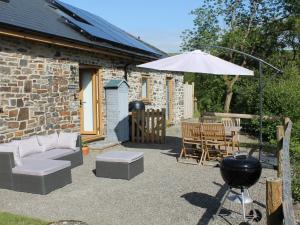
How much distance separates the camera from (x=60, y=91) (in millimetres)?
10008

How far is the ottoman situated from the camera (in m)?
7.48

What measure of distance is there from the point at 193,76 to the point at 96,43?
15198 mm

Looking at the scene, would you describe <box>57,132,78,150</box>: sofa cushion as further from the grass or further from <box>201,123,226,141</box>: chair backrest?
the grass

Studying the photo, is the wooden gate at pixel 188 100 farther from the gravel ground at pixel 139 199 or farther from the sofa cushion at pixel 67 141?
the gravel ground at pixel 139 199

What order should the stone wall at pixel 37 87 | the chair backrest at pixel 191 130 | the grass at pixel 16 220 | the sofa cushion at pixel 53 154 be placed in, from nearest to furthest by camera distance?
the grass at pixel 16 220, the sofa cushion at pixel 53 154, the stone wall at pixel 37 87, the chair backrest at pixel 191 130

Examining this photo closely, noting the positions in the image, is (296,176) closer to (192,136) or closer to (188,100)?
(192,136)

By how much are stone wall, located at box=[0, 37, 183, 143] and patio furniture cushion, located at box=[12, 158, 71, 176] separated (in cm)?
154

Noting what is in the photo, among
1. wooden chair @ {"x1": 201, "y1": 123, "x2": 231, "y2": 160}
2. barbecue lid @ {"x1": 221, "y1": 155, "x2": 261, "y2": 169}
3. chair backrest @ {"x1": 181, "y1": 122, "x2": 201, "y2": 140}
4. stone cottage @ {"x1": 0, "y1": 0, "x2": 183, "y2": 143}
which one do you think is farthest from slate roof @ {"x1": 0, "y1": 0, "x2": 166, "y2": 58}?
barbecue lid @ {"x1": 221, "y1": 155, "x2": 261, "y2": 169}

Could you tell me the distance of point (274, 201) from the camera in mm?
3092

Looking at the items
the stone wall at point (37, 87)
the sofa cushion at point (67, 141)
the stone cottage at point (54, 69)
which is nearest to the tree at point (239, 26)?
the stone cottage at point (54, 69)

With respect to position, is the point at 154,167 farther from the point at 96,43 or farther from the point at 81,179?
the point at 96,43

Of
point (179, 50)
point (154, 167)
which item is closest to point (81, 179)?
point (154, 167)

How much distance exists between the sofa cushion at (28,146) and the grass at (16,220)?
7.67 feet

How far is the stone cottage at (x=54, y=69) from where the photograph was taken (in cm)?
833
